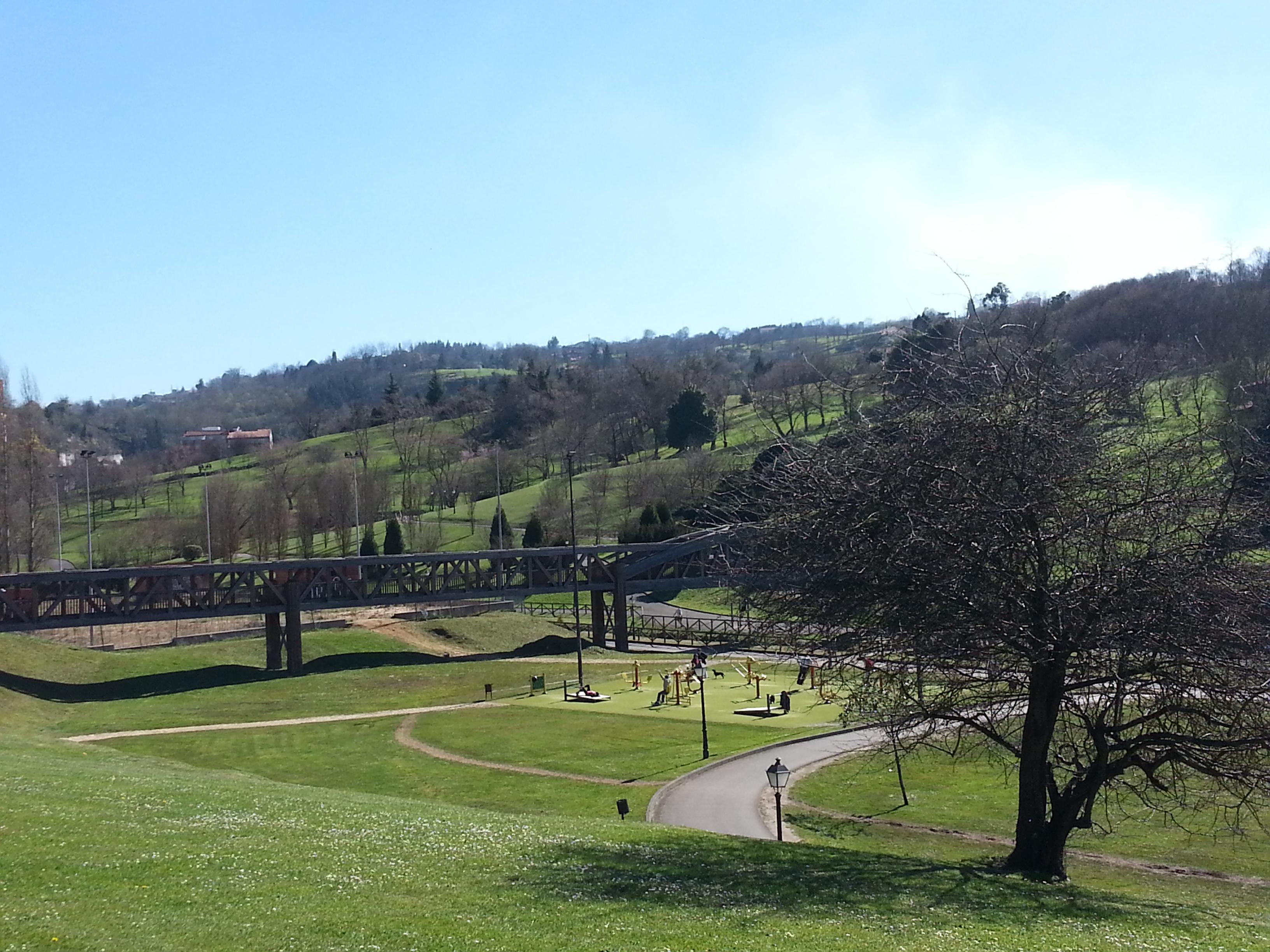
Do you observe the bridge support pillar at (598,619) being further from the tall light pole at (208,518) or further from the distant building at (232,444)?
the distant building at (232,444)

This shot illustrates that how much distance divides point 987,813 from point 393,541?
54.7 m

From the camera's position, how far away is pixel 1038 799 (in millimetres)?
18141

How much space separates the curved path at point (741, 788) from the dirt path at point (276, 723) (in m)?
14.4

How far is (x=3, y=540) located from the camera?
2739 inches

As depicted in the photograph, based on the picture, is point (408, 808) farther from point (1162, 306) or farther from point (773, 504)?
point (1162, 306)

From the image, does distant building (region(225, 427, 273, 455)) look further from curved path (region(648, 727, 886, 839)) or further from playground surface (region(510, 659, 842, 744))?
curved path (region(648, 727, 886, 839))

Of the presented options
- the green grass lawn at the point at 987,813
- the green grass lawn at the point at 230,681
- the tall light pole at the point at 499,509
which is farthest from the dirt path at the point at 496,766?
the tall light pole at the point at 499,509

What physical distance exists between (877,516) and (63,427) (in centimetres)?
18906

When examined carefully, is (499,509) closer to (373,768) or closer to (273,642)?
(273,642)

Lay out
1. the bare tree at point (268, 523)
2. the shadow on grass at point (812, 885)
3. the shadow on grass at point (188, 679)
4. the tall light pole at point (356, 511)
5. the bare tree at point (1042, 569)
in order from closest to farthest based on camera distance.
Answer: the shadow on grass at point (812, 885), the bare tree at point (1042, 569), the shadow on grass at point (188, 679), the tall light pole at point (356, 511), the bare tree at point (268, 523)

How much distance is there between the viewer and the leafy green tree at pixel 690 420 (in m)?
104

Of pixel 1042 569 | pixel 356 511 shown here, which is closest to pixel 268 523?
pixel 356 511

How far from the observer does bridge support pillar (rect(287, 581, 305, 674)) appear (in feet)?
172

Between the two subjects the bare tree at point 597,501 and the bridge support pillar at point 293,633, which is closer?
the bridge support pillar at point 293,633
